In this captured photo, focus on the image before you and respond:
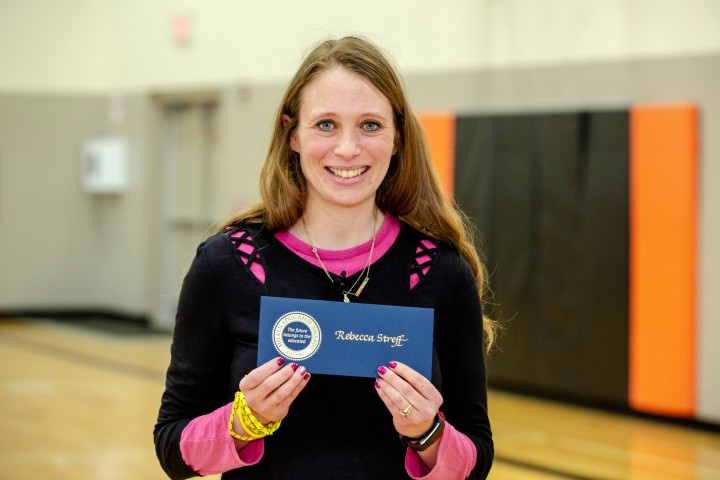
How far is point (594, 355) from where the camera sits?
257 inches

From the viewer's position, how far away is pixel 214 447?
1.62 meters

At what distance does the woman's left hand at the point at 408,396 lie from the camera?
5.01 ft

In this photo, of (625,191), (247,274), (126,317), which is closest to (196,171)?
(126,317)

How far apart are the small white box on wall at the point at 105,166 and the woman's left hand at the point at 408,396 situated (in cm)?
987

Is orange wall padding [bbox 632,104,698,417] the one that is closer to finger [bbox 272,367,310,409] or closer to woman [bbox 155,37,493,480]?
woman [bbox 155,37,493,480]

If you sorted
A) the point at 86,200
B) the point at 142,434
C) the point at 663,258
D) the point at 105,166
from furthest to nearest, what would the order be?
1. the point at 86,200
2. the point at 105,166
3. the point at 663,258
4. the point at 142,434

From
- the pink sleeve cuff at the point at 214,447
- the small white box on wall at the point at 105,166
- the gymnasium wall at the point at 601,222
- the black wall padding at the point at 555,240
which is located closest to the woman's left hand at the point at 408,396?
the pink sleeve cuff at the point at 214,447

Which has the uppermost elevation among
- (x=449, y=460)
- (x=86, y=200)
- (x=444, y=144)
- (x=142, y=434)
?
(x=444, y=144)

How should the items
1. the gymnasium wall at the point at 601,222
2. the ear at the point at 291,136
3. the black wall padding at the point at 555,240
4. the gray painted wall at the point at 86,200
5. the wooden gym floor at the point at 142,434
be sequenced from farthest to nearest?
the gray painted wall at the point at 86,200 < the black wall padding at the point at 555,240 < the gymnasium wall at the point at 601,222 < the wooden gym floor at the point at 142,434 < the ear at the point at 291,136

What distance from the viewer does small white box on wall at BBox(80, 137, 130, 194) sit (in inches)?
435

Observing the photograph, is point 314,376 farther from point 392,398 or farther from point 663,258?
point 663,258

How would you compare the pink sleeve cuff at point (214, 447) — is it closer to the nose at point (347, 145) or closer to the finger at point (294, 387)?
the finger at point (294, 387)

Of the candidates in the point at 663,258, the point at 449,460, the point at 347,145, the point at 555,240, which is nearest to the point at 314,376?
the point at 449,460

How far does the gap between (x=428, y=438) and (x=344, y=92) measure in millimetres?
592
